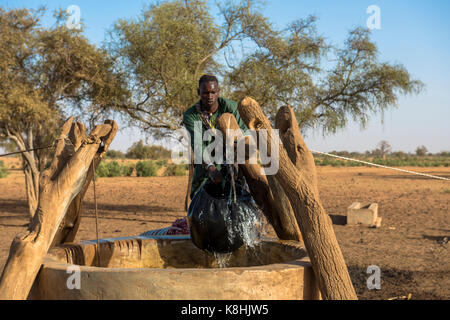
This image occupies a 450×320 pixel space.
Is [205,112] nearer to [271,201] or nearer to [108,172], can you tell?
[271,201]

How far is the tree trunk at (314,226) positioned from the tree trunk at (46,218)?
3.91 feet

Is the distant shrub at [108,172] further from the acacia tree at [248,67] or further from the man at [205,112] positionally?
the man at [205,112]

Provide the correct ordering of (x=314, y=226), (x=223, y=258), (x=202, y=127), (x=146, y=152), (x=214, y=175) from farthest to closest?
(x=146, y=152) < (x=223, y=258) < (x=202, y=127) < (x=214, y=175) < (x=314, y=226)

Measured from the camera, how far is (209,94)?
378cm

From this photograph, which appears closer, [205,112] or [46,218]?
[46,218]

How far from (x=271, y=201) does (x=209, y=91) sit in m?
1.06

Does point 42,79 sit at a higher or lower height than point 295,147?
higher

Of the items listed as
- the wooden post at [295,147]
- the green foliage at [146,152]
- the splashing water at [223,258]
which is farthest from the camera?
the green foliage at [146,152]

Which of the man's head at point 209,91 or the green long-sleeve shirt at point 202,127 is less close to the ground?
the man's head at point 209,91

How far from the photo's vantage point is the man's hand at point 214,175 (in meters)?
3.49

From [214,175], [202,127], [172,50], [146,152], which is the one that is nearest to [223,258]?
[214,175]

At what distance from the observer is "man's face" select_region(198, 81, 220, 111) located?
3752 mm

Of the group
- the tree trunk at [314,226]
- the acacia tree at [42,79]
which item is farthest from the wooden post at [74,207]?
the acacia tree at [42,79]
